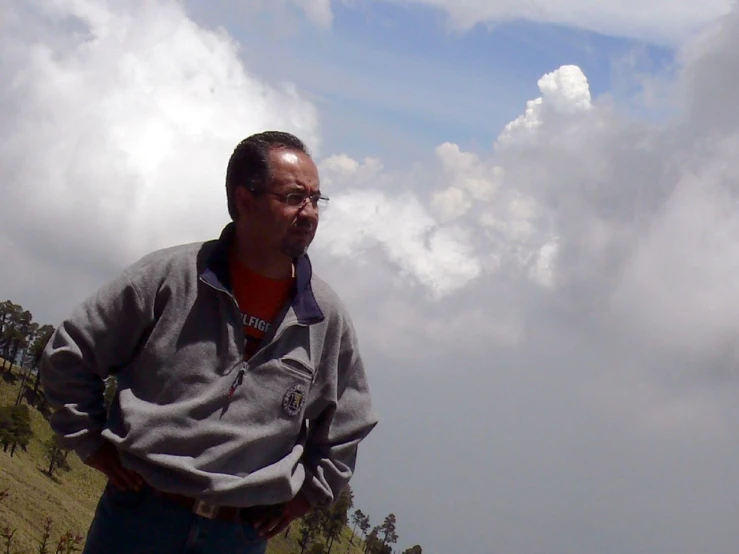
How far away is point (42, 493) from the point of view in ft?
171

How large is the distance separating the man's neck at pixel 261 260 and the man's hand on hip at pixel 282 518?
1012 mm

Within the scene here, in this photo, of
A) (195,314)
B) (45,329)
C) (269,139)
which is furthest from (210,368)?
(45,329)

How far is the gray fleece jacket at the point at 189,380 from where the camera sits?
3.96 m

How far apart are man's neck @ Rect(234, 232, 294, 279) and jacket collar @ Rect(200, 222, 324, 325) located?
2.4 inches

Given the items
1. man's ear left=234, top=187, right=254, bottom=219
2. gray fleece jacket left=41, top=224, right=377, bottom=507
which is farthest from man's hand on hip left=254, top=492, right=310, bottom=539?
man's ear left=234, top=187, right=254, bottom=219

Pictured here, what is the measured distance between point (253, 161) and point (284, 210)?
28 cm

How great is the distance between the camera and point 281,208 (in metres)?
4.09

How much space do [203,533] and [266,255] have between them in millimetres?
1218

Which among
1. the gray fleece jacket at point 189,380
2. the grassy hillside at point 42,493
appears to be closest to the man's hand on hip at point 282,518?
the gray fleece jacket at point 189,380

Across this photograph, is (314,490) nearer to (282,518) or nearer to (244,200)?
(282,518)

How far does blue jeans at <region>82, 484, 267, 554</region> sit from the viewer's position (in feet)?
13.2

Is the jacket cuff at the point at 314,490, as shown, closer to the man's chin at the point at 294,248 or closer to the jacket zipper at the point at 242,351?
the jacket zipper at the point at 242,351

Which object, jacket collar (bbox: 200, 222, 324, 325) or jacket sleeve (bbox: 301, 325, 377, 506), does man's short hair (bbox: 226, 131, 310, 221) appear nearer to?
jacket collar (bbox: 200, 222, 324, 325)

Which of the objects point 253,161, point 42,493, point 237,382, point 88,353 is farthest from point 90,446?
point 42,493
